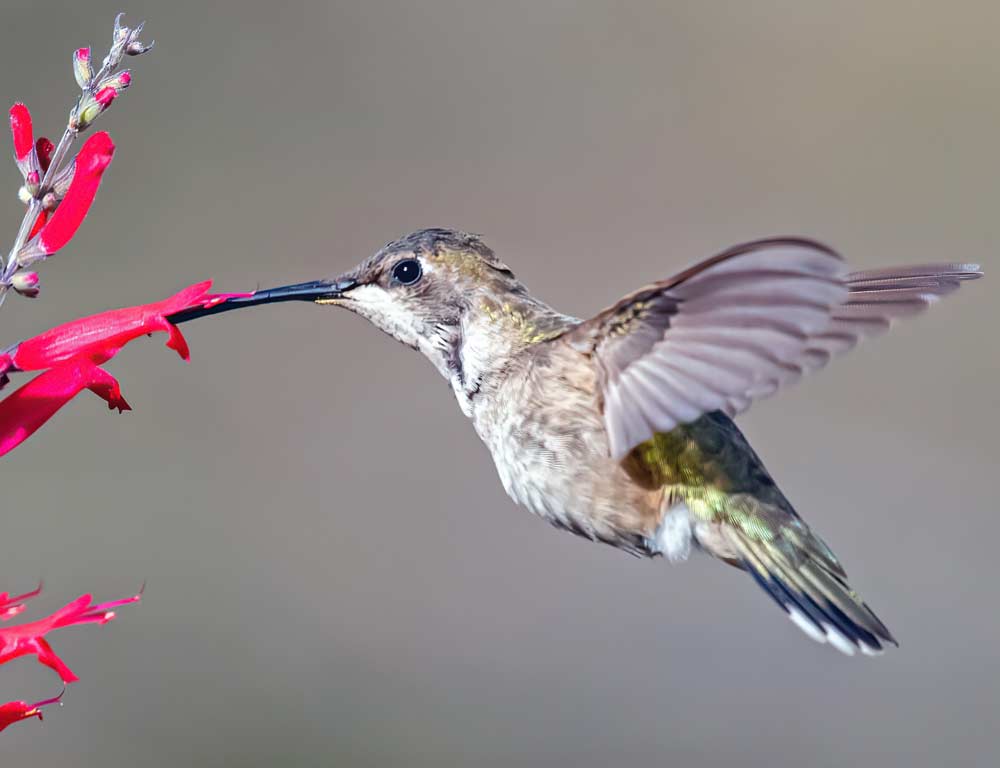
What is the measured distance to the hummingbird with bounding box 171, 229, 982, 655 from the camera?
154 cm

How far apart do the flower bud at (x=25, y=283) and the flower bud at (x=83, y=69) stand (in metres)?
0.24

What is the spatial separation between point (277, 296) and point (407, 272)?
23 cm

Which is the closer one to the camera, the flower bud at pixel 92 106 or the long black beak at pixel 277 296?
the flower bud at pixel 92 106

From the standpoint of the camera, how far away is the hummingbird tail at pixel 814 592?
180 cm

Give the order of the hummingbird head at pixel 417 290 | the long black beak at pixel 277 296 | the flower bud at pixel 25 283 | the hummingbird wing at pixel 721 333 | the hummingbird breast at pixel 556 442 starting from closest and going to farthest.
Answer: the flower bud at pixel 25 283, the hummingbird wing at pixel 721 333, the long black beak at pixel 277 296, the hummingbird breast at pixel 556 442, the hummingbird head at pixel 417 290

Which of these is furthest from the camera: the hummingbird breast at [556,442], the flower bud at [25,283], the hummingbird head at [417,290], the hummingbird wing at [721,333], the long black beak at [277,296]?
the hummingbird head at [417,290]

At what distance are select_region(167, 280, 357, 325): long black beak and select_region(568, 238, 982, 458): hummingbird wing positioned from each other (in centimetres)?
37

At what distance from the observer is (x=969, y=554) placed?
4992mm

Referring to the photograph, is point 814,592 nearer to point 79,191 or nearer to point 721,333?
point 721,333

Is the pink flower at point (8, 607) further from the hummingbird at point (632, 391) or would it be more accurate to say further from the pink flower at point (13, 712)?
the hummingbird at point (632, 391)

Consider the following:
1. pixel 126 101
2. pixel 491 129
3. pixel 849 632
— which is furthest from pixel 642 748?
pixel 126 101

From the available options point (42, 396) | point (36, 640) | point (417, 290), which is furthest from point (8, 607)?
point (417, 290)

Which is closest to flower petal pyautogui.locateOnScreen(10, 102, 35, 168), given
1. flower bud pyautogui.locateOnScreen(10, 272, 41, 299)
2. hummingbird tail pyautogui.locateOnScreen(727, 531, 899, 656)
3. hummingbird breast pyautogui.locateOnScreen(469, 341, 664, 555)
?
flower bud pyautogui.locateOnScreen(10, 272, 41, 299)

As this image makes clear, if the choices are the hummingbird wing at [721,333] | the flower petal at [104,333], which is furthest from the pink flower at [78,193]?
the hummingbird wing at [721,333]
